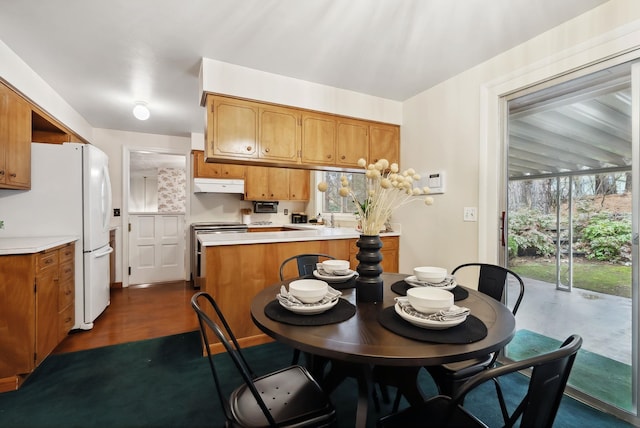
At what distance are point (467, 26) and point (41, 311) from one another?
3.56 m

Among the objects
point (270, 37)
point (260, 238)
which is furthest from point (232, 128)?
point (260, 238)

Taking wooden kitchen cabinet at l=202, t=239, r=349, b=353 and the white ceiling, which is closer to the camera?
the white ceiling

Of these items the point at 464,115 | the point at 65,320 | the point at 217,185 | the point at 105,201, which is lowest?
the point at 65,320

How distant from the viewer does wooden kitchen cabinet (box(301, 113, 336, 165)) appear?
117 inches

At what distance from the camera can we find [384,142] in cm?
335

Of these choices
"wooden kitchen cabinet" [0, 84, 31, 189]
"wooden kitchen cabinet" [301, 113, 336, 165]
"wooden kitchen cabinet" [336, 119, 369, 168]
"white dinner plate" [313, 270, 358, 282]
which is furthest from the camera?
"wooden kitchen cabinet" [336, 119, 369, 168]

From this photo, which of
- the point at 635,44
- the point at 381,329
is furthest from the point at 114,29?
the point at 635,44

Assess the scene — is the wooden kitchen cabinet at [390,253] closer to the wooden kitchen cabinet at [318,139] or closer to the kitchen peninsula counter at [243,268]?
the kitchen peninsula counter at [243,268]

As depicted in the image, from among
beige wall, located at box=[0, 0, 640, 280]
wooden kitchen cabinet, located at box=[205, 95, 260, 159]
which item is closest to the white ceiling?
beige wall, located at box=[0, 0, 640, 280]

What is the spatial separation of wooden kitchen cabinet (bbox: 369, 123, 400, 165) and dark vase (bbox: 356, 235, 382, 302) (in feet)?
6.79

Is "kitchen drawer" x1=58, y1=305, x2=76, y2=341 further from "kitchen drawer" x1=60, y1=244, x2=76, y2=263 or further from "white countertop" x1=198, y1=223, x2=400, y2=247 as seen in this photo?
"white countertop" x1=198, y1=223, x2=400, y2=247

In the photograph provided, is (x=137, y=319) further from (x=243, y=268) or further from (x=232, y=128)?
(x=232, y=128)

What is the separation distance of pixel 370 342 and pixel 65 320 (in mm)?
2909

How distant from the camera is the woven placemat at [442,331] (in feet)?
3.14
